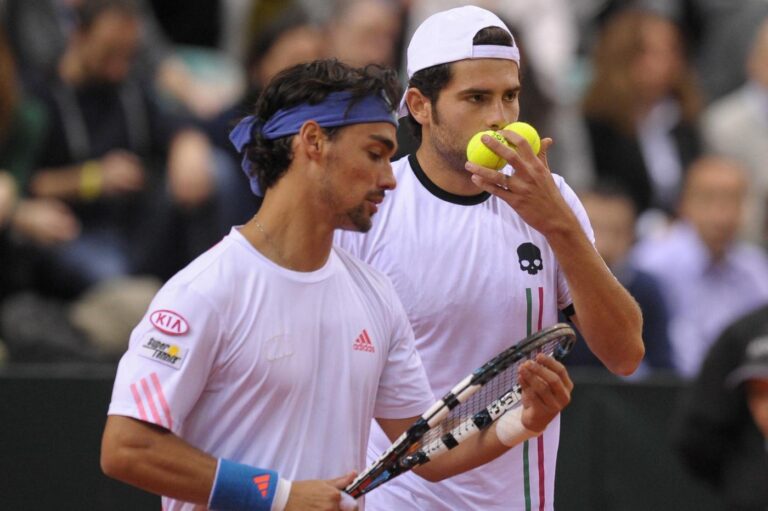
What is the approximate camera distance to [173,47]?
10.4 m

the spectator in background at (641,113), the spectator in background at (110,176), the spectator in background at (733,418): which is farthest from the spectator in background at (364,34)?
the spectator in background at (733,418)

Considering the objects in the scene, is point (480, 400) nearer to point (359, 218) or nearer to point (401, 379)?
point (401, 379)

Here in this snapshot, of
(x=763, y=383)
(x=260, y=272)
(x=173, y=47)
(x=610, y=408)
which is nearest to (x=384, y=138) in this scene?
(x=260, y=272)

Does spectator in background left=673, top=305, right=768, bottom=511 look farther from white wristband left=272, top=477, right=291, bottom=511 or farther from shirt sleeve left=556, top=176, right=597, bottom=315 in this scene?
white wristband left=272, top=477, right=291, bottom=511

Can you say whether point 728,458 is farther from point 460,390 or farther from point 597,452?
point 460,390

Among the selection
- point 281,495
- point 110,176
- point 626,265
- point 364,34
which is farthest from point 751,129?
point 281,495

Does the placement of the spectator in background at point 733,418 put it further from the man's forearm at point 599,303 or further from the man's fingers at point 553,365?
the man's fingers at point 553,365

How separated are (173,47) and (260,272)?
6696 mm

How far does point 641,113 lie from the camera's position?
950cm

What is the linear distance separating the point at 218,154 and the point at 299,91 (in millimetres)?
4697

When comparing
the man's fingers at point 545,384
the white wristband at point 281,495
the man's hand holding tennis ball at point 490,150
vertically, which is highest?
the man's hand holding tennis ball at point 490,150

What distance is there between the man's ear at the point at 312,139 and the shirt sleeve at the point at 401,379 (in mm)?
498

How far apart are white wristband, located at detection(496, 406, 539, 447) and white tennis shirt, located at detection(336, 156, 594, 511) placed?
0.40 metres

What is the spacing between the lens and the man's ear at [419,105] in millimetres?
4641
